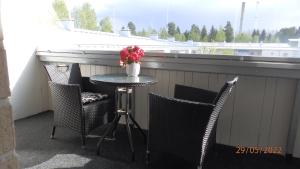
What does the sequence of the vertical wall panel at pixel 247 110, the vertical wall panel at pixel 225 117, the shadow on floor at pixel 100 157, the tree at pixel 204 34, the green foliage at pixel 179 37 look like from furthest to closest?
the green foliage at pixel 179 37
the tree at pixel 204 34
the vertical wall panel at pixel 225 117
the vertical wall panel at pixel 247 110
the shadow on floor at pixel 100 157

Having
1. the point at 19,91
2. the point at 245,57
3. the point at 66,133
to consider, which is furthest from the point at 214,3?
the point at 19,91

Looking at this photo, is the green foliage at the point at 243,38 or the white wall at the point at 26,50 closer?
the green foliage at the point at 243,38

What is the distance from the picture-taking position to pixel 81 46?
10.8 feet

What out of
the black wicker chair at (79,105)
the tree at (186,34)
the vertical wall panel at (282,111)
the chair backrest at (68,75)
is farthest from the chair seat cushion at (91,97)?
the vertical wall panel at (282,111)

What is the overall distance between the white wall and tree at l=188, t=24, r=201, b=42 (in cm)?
199

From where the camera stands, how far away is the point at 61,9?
3.29 metres

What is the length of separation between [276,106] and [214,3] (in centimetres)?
119

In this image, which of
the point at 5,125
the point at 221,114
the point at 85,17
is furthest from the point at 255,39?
the point at 5,125

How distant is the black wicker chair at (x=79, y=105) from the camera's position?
7.49 ft

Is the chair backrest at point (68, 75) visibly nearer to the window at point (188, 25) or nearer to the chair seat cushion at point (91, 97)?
the chair seat cushion at point (91, 97)

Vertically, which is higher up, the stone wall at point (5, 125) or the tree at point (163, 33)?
the tree at point (163, 33)
